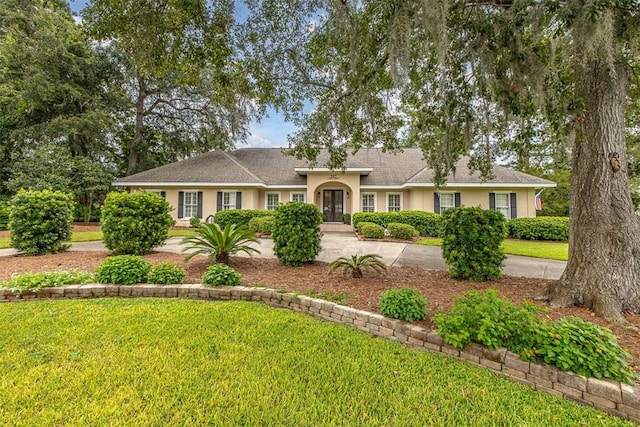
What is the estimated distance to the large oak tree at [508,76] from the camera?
3.58 m

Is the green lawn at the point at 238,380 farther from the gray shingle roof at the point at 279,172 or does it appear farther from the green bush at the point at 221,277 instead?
the gray shingle roof at the point at 279,172

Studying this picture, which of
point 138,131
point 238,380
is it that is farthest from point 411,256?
point 138,131

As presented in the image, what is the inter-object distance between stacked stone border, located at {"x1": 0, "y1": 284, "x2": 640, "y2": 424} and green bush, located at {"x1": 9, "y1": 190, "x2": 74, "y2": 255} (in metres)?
3.73

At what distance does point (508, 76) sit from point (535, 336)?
12.8ft

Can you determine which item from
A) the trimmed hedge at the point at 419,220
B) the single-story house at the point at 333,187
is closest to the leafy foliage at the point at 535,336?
the trimmed hedge at the point at 419,220

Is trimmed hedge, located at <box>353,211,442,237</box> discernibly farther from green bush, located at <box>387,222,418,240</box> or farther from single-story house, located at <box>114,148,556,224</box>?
green bush, located at <box>387,222,418,240</box>

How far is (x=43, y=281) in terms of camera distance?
15.2 feet

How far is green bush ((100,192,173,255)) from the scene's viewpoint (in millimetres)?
6934

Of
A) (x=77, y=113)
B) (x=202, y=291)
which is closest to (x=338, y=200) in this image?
(x=202, y=291)

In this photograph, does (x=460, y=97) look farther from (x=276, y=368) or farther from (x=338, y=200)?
(x=338, y=200)

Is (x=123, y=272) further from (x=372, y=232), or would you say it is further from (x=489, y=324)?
(x=372, y=232)

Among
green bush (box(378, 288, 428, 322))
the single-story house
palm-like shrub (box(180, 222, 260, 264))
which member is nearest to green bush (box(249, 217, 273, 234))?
the single-story house

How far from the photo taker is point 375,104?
19.7 feet

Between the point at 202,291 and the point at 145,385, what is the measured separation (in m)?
2.30
